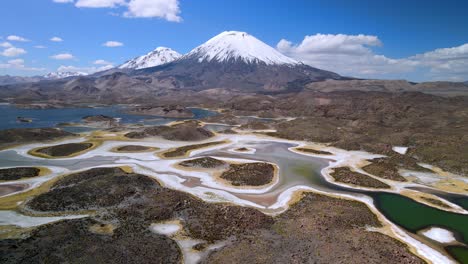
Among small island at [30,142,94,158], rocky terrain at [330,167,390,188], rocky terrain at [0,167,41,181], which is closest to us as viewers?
rocky terrain at [0,167,41,181]

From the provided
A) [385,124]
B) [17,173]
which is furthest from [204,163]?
[385,124]

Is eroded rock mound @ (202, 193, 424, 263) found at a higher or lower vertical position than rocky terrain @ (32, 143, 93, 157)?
lower

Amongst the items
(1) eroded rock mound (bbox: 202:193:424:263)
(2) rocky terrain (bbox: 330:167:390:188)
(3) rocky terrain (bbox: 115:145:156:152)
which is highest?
(3) rocky terrain (bbox: 115:145:156:152)

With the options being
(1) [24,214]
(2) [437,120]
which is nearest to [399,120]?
(2) [437,120]

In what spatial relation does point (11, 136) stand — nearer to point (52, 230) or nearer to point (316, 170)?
point (52, 230)

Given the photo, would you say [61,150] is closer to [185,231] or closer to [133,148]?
[133,148]

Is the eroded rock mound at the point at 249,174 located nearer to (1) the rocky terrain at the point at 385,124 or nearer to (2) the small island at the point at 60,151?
(1) the rocky terrain at the point at 385,124

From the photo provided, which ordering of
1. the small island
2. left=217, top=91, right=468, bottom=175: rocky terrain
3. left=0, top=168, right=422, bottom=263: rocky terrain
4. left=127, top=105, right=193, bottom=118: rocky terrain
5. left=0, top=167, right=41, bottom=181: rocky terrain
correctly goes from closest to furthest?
1. left=0, top=168, right=422, bottom=263: rocky terrain
2. left=0, top=167, right=41, bottom=181: rocky terrain
3. the small island
4. left=217, top=91, right=468, bottom=175: rocky terrain
5. left=127, top=105, right=193, bottom=118: rocky terrain

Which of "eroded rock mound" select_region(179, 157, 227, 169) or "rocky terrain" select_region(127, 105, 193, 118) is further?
"rocky terrain" select_region(127, 105, 193, 118)

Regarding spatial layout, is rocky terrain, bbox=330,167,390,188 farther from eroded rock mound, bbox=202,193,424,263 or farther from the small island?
the small island

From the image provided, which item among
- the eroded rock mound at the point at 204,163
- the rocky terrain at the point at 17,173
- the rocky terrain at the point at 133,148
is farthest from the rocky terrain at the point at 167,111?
the rocky terrain at the point at 17,173

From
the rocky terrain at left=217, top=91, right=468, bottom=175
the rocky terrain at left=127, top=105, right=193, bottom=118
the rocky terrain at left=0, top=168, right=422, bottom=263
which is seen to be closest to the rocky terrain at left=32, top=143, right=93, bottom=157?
the rocky terrain at left=0, top=168, right=422, bottom=263
